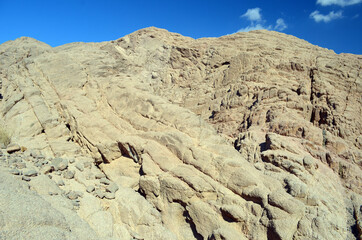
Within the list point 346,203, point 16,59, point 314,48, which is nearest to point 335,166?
point 346,203

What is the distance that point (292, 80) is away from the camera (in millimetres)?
13375

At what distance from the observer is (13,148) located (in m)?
8.39

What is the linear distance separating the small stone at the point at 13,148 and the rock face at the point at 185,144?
0.33 feet

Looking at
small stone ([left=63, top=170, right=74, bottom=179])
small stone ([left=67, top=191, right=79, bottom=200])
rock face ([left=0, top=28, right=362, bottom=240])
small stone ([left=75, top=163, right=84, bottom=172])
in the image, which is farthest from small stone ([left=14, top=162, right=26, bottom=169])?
small stone ([left=67, top=191, right=79, bottom=200])

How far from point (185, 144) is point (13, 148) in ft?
21.4

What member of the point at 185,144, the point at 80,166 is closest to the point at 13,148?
the point at 80,166

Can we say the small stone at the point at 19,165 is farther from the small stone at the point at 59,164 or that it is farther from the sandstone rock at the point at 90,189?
the sandstone rock at the point at 90,189

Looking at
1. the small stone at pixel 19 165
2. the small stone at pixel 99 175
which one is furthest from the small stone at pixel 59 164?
the small stone at pixel 99 175

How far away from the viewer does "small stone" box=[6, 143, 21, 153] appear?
8.32 meters

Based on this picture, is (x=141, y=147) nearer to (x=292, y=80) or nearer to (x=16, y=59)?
(x=292, y=80)

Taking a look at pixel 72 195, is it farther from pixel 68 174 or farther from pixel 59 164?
pixel 59 164

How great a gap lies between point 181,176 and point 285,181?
133 inches

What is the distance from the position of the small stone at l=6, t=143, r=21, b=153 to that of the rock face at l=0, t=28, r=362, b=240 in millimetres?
100

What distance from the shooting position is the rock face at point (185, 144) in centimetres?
611
